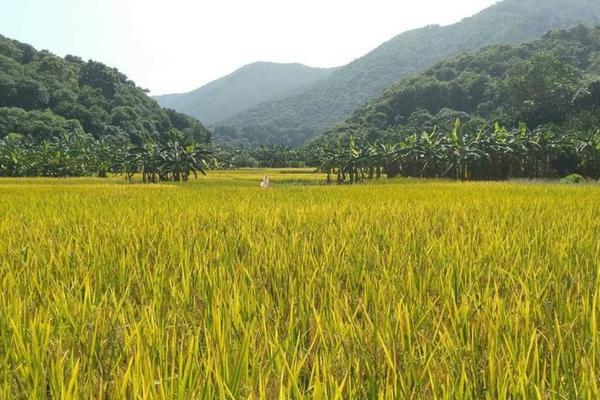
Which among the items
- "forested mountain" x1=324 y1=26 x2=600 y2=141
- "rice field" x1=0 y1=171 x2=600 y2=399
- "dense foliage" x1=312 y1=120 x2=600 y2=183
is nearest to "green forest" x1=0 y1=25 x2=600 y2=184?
"dense foliage" x1=312 y1=120 x2=600 y2=183

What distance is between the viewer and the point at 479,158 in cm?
3575

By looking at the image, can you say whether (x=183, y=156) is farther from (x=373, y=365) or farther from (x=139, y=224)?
(x=373, y=365)

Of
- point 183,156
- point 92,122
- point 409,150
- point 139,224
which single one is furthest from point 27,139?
point 139,224

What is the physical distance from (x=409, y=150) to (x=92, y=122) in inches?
2080

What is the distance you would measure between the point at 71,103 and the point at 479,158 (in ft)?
196

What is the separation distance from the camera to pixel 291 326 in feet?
5.33

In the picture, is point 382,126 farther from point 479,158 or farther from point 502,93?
point 479,158

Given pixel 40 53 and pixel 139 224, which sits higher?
pixel 40 53

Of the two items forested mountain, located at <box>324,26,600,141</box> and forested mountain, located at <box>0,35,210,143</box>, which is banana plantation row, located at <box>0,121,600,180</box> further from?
forested mountain, located at <box>0,35,210,143</box>

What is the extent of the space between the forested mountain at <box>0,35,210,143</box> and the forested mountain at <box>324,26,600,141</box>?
3150 cm

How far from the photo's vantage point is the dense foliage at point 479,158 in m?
36.4

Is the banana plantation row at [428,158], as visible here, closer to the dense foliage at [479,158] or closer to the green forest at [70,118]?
the dense foliage at [479,158]

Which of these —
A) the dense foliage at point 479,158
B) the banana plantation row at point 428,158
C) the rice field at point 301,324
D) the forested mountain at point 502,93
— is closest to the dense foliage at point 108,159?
the banana plantation row at point 428,158

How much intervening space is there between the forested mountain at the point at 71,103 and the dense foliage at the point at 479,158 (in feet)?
121
